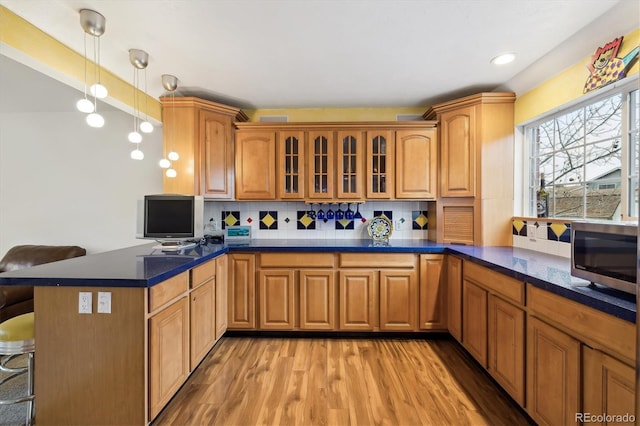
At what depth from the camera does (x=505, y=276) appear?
172cm

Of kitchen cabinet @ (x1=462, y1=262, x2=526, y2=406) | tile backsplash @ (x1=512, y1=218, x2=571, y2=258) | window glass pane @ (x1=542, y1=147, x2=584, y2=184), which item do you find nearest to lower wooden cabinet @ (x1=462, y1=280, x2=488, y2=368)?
kitchen cabinet @ (x1=462, y1=262, x2=526, y2=406)

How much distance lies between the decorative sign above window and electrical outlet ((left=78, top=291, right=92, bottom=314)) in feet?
10.7

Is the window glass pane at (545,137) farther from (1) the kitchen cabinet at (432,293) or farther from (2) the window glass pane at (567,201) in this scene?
(1) the kitchen cabinet at (432,293)

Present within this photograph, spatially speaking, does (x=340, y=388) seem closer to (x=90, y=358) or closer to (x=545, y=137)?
(x=90, y=358)

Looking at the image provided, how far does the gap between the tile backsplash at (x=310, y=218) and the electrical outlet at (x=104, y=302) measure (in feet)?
5.89

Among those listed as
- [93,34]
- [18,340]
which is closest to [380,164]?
[93,34]

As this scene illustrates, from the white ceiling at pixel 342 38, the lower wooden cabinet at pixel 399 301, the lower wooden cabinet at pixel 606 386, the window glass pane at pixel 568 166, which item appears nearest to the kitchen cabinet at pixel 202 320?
the lower wooden cabinet at pixel 399 301

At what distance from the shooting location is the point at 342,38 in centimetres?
182

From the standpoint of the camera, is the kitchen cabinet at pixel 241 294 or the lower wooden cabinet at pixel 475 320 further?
the kitchen cabinet at pixel 241 294

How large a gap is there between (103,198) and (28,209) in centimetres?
95

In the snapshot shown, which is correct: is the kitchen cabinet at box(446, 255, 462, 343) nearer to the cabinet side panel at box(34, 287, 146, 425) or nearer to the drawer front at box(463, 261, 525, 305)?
the drawer front at box(463, 261, 525, 305)

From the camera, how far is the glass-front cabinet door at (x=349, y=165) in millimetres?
2885

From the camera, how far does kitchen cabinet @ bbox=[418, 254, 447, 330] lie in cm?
257

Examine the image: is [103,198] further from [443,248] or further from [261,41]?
[443,248]
